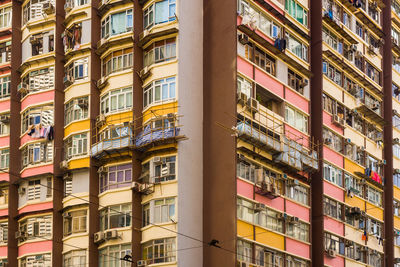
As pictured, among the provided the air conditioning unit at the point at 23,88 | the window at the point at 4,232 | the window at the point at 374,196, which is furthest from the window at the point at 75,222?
the window at the point at 374,196

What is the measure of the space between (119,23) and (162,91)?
15.4ft

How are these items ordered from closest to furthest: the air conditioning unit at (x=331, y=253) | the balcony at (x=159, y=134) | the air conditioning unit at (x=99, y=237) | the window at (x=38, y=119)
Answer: the balcony at (x=159, y=134) → the air conditioning unit at (x=99, y=237) → the window at (x=38, y=119) → the air conditioning unit at (x=331, y=253)

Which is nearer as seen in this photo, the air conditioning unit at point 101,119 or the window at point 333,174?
the air conditioning unit at point 101,119

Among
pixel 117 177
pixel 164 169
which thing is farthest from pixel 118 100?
pixel 164 169

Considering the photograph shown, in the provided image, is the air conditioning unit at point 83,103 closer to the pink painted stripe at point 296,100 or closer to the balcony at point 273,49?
the balcony at point 273,49

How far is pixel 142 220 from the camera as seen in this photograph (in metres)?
44.4

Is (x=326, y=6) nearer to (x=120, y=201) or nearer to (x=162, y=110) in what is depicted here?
(x=162, y=110)

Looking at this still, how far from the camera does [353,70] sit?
179 feet

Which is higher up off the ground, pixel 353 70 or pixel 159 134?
pixel 353 70

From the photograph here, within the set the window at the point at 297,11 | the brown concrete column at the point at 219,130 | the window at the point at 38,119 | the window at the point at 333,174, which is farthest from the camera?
the window at the point at 333,174

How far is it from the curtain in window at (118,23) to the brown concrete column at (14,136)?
6.28 m

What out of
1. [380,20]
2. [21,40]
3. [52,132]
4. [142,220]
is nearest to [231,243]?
[142,220]

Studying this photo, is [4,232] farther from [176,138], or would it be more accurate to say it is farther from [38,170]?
[176,138]

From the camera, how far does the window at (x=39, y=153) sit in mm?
47781
